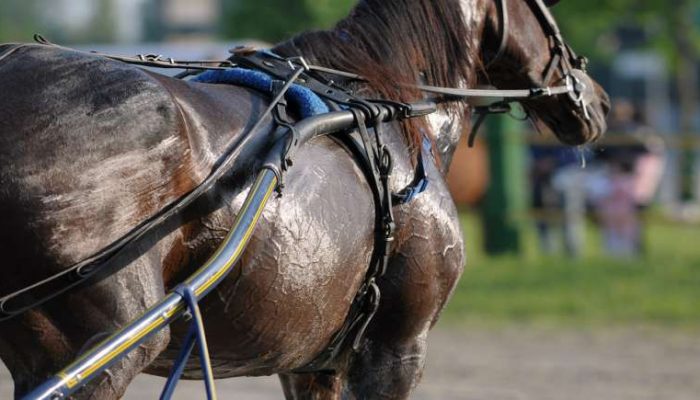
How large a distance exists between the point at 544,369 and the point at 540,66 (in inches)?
136

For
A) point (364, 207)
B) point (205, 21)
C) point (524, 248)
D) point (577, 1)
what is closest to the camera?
point (364, 207)

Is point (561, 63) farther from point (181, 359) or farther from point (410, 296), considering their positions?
point (181, 359)

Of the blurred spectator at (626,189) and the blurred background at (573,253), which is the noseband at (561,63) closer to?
the blurred background at (573,253)

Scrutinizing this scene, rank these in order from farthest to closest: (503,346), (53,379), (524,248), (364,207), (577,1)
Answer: (577,1)
(524,248)
(503,346)
(364,207)
(53,379)

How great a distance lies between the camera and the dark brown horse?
2713 mm

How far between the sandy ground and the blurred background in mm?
13

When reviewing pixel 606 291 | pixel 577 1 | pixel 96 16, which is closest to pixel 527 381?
pixel 606 291

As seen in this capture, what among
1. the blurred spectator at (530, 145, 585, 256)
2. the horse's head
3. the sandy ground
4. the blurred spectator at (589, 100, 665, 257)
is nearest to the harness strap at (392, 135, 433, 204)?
the horse's head

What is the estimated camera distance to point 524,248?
40.1 feet

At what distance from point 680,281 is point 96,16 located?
224 ft

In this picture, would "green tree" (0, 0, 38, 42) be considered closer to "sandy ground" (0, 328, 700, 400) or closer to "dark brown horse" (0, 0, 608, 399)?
"sandy ground" (0, 328, 700, 400)

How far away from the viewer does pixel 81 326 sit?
2.78 meters

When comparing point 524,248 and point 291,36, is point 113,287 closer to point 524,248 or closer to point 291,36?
point 291,36

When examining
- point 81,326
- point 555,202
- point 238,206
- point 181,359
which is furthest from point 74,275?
point 555,202
